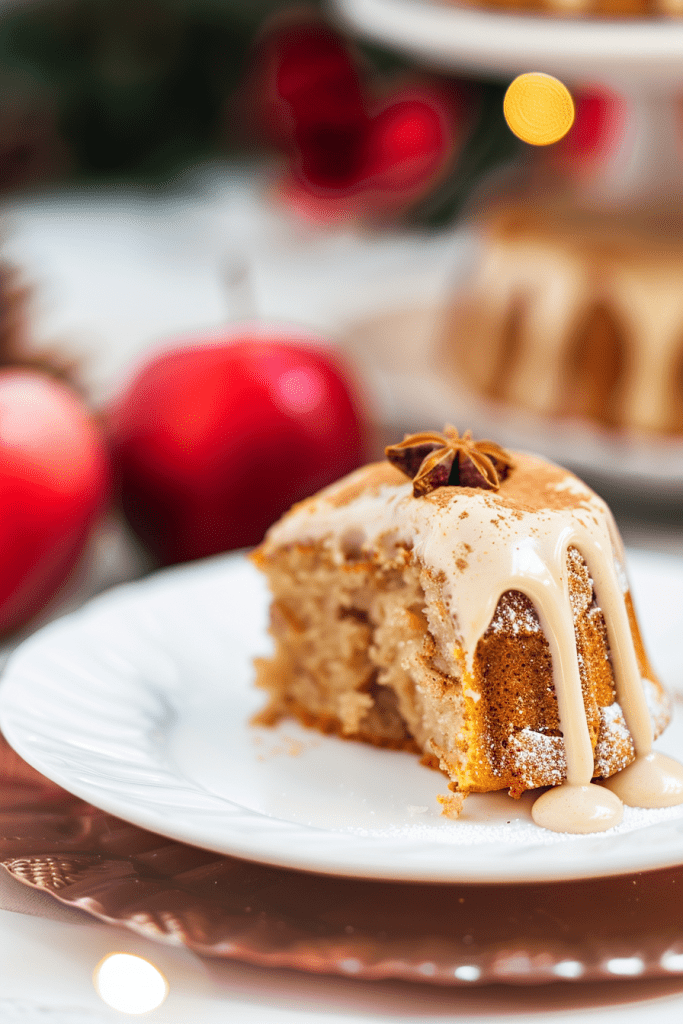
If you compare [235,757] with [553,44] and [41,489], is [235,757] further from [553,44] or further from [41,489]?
[553,44]

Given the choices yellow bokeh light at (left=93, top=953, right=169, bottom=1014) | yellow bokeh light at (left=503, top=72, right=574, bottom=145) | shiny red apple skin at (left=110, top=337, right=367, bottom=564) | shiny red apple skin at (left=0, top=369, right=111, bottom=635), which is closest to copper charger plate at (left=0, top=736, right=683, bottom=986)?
yellow bokeh light at (left=93, top=953, right=169, bottom=1014)

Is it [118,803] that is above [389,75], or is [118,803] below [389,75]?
below

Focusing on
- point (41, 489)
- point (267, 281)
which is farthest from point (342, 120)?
point (41, 489)

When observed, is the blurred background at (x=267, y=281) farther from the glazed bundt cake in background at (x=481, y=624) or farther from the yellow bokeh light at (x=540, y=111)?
the glazed bundt cake in background at (x=481, y=624)

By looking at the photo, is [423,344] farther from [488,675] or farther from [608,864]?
[608,864]

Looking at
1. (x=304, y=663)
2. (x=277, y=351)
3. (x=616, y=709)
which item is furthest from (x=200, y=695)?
(x=277, y=351)
